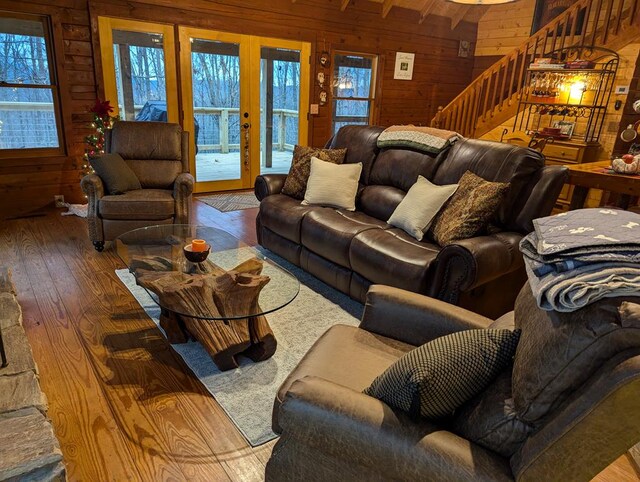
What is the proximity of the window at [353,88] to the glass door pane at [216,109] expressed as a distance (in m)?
1.66

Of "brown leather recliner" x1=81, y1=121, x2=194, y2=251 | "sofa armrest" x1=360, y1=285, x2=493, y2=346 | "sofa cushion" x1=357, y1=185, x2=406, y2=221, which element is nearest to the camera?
"sofa armrest" x1=360, y1=285, x2=493, y2=346

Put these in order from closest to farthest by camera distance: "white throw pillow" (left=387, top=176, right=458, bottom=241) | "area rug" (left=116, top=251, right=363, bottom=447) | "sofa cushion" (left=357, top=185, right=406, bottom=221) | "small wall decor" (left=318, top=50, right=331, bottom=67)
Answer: "area rug" (left=116, top=251, right=363, bottom=447), "white throw pillow" (left=387, top=176, right=458, bottom=241), "sofa cushion" (left=357, top=185, right=406, bottom=221), "small wall decor" (left=318, top=50, right=331, bottom=67)

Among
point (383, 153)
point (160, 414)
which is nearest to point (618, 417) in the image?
point (160, 414)

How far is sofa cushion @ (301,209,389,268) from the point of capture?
2.80 meters

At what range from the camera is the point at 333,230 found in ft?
9.44

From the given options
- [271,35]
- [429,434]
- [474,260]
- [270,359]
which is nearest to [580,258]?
[429,434]

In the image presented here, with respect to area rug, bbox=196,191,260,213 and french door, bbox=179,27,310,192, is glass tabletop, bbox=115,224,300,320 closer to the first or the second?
area rug, bbox=196,191,260,213

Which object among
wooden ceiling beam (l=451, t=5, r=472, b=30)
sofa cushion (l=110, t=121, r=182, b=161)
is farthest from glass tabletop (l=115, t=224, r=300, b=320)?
wooden ceiling beam (l=451, t=5, r=472, b=30)

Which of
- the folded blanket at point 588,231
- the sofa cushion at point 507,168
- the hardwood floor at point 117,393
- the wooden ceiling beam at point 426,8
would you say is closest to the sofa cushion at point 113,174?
the hardwood floor at point 117,393

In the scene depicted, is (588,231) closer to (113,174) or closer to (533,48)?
(113,174)

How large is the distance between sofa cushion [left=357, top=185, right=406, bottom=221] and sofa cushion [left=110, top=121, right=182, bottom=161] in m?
1.90

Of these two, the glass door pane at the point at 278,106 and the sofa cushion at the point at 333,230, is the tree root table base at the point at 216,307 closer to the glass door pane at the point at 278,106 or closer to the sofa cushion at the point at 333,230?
the sofa cushion at the point at 333,230

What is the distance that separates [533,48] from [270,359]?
5792 mm

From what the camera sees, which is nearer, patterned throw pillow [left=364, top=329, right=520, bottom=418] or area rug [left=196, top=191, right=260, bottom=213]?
patterned throw pillow [left=364, top=329, right=520, bottom=418]
